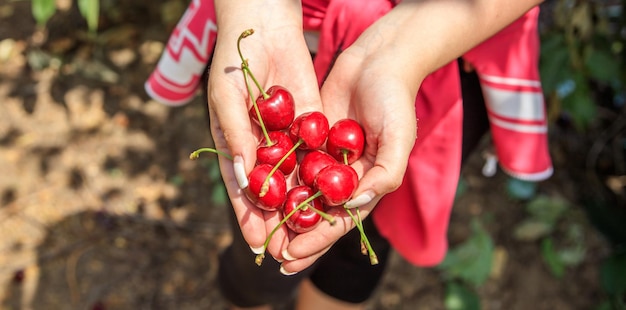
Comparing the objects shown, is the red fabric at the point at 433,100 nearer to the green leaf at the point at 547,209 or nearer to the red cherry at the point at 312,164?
the red cherry at the point at 312,164

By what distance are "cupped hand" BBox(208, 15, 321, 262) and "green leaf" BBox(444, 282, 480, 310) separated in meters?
1.43

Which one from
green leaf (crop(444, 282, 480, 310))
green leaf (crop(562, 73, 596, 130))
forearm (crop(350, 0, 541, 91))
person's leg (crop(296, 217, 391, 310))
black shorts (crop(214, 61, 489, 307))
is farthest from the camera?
green leaf (crop(444, 282, 480, 310))

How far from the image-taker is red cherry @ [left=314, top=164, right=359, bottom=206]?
1.20 m

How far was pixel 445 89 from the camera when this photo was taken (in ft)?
4.40

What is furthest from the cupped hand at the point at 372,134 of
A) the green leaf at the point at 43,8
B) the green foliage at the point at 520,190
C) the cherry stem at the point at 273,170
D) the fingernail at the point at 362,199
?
the green foliage at the point at 520,190

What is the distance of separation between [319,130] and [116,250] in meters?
1.52

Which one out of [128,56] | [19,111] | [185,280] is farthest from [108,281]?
[128,56]

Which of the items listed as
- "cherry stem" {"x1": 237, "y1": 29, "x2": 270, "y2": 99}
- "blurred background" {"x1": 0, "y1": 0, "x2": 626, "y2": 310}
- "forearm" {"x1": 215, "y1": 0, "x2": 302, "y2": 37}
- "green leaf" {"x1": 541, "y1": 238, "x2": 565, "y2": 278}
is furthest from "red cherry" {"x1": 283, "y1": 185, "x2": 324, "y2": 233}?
"green leaf" {"x1": 541, "y1": 238, "x2": 565, "y2": 278}

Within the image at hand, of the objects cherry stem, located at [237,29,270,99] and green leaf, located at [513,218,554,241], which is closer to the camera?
cherry stem, located at [237,29,270,99]

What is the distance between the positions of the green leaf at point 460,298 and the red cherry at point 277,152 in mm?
1385

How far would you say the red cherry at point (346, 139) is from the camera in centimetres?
125

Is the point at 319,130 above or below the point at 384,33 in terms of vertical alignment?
below

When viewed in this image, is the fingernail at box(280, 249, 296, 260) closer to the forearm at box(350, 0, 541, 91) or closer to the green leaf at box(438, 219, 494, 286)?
the forearm at box(350, 0, 541, 91)

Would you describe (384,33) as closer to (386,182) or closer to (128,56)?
(386,182)
